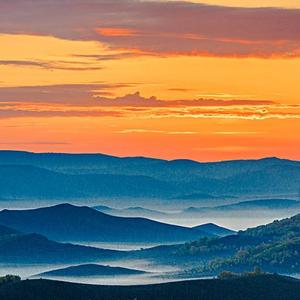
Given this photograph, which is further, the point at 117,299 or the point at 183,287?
the point at 183,287

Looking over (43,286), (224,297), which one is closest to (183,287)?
(224,297)

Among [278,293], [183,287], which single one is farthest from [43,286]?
[278,293]

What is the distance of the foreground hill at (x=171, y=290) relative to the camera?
177375mm

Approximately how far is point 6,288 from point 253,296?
30921 millimetres

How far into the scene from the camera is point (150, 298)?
593ft

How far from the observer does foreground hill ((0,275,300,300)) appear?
177 m

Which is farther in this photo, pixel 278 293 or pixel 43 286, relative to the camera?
pixel 278 293

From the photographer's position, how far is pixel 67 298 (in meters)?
176

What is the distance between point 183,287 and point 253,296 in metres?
9.35

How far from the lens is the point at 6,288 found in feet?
586

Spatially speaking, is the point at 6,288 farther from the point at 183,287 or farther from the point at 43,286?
the point at 183,287

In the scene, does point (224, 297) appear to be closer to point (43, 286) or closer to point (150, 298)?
A: point (150, 298)

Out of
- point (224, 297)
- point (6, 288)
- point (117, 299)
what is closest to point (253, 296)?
point (224, 297)

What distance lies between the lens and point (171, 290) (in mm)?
189375
